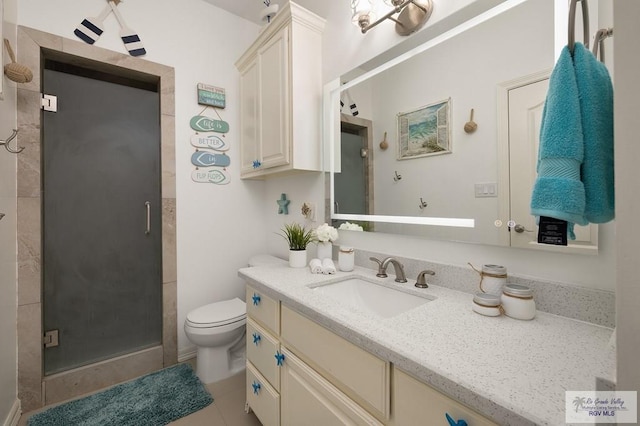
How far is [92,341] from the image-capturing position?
1860 mm

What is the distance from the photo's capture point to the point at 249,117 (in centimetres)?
206

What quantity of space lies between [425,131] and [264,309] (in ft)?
3.71

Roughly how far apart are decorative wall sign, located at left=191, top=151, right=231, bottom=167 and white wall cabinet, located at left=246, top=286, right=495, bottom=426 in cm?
123

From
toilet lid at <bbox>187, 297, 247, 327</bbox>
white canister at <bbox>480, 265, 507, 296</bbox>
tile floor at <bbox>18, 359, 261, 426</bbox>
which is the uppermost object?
white canister at <bbox>480, 265, 507, 296</bbox>

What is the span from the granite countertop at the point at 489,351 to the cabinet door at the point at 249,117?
137 cm

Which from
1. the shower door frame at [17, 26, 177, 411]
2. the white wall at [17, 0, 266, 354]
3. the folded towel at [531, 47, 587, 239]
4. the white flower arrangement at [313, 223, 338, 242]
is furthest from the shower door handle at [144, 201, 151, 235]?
the folded towel at [531, 47, 587, 239]

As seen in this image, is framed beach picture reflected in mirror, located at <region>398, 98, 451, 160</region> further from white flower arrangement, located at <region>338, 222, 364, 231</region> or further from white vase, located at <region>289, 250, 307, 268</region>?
white vase, located at <region>289, 250, 307, 268</region>

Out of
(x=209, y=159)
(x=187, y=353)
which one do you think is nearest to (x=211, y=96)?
(x=209, y=159)

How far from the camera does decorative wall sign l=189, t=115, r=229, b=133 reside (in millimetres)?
2082

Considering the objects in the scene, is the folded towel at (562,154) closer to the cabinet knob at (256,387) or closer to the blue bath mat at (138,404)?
the cabinet knob at (256,387)

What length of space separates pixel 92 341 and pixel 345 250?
191cm

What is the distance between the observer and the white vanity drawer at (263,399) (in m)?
1.19

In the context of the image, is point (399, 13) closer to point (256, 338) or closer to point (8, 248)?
point (256, 338)

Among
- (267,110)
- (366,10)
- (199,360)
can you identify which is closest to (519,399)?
(366,10)
